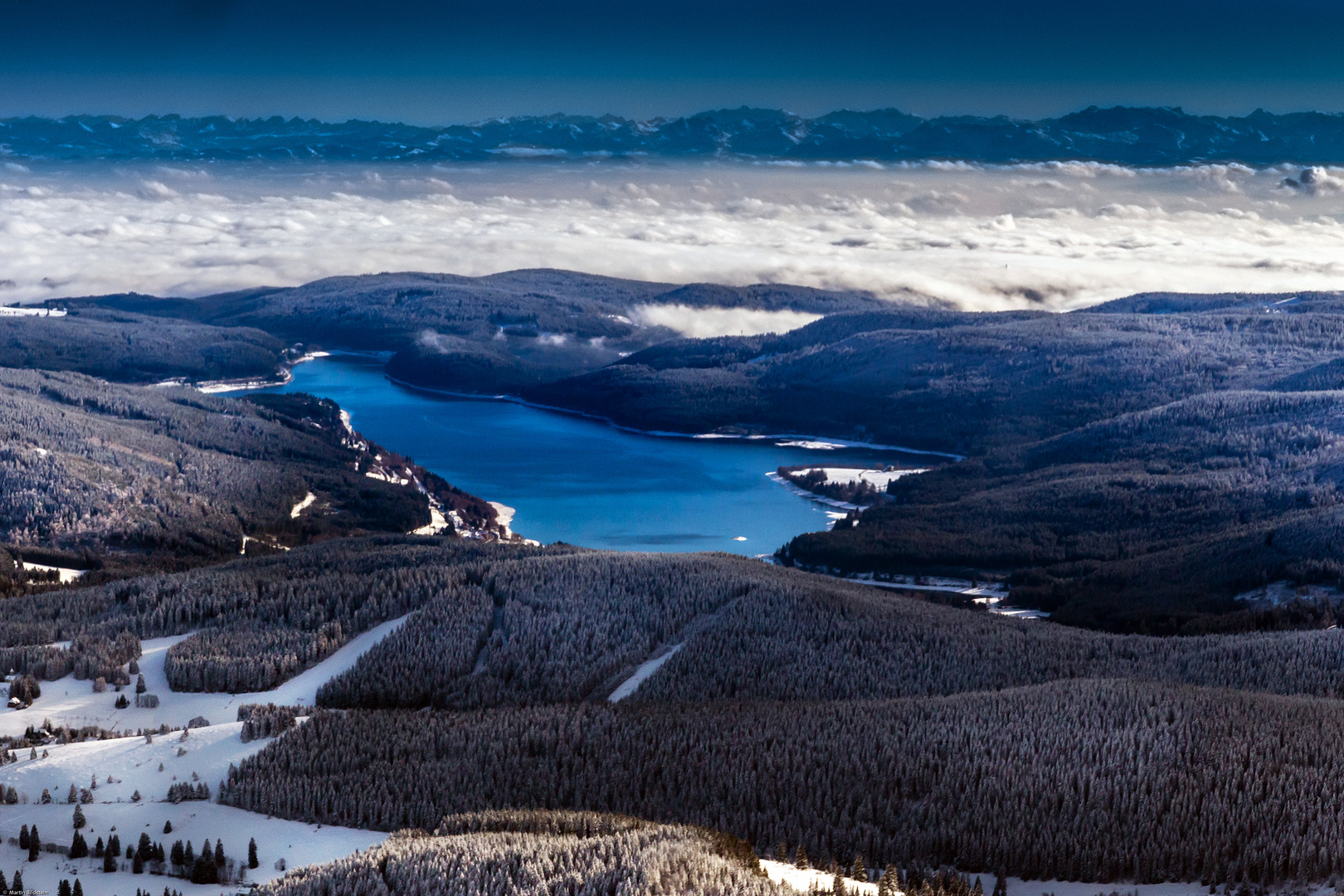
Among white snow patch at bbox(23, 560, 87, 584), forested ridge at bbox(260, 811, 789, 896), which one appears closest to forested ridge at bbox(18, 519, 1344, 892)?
forested ridge at bbox(260, 811, 789, 896)

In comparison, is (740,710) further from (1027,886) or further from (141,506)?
(141,506)

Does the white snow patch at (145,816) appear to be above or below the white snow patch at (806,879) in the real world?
below

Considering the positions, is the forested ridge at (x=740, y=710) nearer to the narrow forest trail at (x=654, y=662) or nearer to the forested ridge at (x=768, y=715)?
the forested ridge at (x=768, y=715)

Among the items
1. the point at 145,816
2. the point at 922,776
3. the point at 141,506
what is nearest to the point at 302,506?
the point at 141,506

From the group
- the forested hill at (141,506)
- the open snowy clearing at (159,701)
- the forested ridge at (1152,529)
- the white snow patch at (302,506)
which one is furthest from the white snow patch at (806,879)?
the white snow patch at (302,506)

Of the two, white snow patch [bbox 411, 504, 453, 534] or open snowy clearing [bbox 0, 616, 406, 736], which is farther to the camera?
white snow patch [bbox 411, 504, 453, 534]

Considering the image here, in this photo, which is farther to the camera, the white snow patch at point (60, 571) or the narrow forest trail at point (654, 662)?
the white snow patch at point (60, 571)

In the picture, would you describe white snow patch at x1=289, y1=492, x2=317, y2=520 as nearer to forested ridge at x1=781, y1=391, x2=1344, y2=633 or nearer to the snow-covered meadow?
forested ridge at x1=781, y1=391, x2=1344, y2=633
